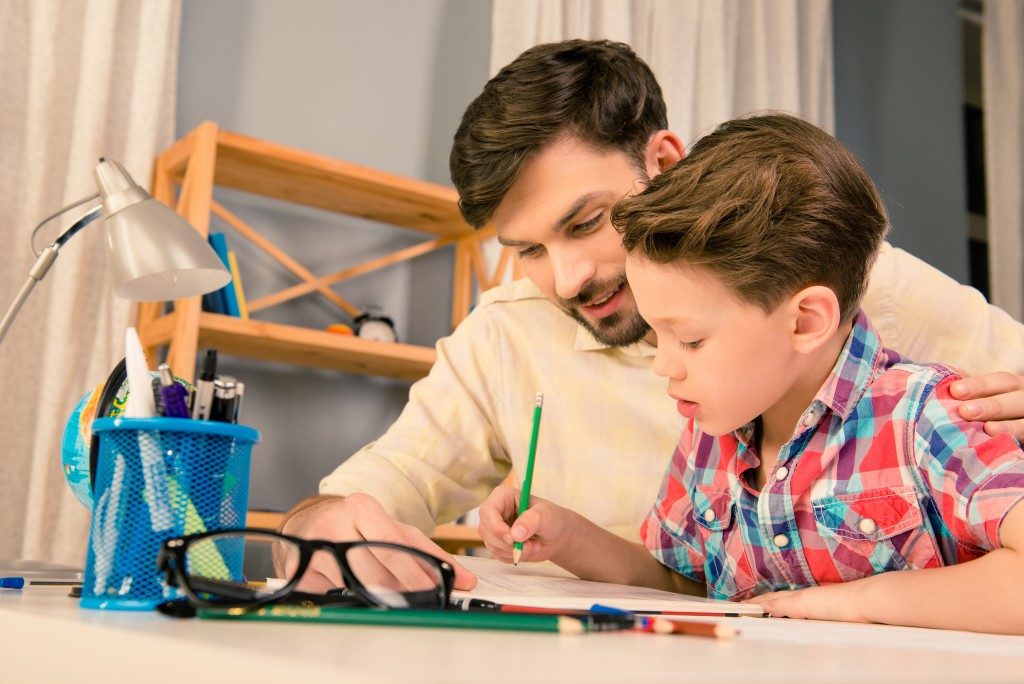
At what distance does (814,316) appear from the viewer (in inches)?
35.9

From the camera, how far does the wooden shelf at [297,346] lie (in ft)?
6.65

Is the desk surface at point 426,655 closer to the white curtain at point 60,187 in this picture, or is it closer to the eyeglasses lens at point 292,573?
the eyeglasses lens at point 292,573

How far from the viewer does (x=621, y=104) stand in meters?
1.41

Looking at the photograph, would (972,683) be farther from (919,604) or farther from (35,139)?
(35,139)

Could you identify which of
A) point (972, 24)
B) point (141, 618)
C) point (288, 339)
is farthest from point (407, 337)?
point (972, 24)

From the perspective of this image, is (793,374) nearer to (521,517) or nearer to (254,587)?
(521,517)

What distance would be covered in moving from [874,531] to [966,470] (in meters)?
0.12

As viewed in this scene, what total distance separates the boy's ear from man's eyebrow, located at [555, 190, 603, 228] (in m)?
0.46

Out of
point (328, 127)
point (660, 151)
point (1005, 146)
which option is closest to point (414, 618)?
point (660, 151)

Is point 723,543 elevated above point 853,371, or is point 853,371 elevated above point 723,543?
point 853,371

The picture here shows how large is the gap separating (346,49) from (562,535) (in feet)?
6.04

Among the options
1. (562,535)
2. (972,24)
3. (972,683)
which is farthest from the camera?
(972,24)

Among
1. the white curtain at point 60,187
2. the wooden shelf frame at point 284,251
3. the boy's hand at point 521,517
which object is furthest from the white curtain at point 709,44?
the boy's hand at point 521,517

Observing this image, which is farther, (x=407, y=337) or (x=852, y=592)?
(x=407, y=337)
